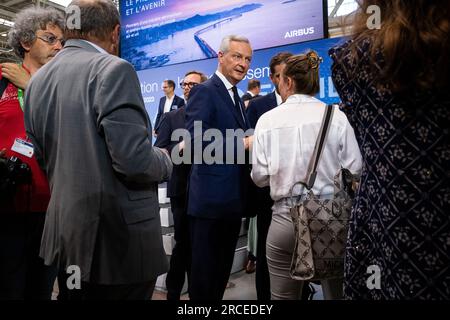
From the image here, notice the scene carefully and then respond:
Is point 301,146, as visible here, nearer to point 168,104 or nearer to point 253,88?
point 253,88

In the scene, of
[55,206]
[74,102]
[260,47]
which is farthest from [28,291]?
[260,47]

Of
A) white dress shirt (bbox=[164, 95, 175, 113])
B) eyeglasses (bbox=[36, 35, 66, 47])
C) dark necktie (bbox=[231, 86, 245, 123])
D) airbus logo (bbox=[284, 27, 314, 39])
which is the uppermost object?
airbus logo (bbox=[284, 27, 314, 39])

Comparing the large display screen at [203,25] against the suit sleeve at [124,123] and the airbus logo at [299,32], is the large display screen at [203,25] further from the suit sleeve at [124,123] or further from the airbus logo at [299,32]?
the suit sleeve at [124,123]

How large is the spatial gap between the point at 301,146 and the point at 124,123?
2.58 ft

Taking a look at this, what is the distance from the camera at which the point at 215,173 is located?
1.92 m

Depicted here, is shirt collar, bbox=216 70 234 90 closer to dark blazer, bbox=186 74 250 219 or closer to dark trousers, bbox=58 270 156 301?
dark blazer, bbox=186 74 250 219

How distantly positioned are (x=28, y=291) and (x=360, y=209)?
158 centimetres

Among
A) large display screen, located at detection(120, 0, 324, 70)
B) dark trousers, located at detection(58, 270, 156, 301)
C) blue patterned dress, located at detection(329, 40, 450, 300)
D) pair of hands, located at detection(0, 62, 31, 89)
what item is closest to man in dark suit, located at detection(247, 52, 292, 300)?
large display screen, located at detection(120, 0, 324, 70)

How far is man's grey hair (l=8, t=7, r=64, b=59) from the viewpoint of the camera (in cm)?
161

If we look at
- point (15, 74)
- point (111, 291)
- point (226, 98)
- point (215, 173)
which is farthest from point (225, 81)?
point (111, 291)

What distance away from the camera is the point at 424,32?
63cm

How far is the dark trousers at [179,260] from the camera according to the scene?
2605 mm

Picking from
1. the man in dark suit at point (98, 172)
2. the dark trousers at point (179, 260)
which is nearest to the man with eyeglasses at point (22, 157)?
the man in dark suit at point (98, 172)

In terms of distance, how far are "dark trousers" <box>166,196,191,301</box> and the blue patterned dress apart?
1.99 meters
